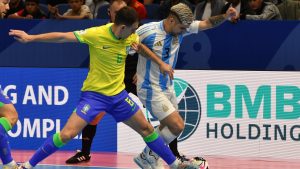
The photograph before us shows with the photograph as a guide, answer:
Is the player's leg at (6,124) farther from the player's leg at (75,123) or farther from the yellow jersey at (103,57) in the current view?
the yellow jersey at (103,57)

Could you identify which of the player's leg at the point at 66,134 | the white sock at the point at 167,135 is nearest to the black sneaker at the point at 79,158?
the white sock at the point at 167,135

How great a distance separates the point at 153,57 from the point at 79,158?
2.37 m

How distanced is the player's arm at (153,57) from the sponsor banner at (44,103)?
8.91ft

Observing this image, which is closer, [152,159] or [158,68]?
[158,68]

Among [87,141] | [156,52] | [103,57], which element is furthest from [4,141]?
[87,141]

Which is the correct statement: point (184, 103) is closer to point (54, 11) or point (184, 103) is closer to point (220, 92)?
point (220, 92)

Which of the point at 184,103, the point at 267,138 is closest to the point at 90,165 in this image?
A: the point at 184,103

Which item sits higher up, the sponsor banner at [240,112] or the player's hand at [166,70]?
the player's hand at [166,70]

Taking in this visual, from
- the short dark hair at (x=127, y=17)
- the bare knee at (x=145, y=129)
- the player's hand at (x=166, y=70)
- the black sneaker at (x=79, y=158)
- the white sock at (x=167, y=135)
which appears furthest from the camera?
the black sneaker at (x=79, y=158)

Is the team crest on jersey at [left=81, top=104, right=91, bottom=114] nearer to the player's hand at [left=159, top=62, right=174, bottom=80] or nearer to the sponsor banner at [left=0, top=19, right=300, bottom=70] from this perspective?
the player's hand at [left=159, top=62, right=174, bottom=80]

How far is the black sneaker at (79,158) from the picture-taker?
1052cm

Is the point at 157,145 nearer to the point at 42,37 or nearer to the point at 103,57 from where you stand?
the point at 103,57

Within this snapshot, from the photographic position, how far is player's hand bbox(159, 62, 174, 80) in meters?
8.62

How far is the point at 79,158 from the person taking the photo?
10586mm
